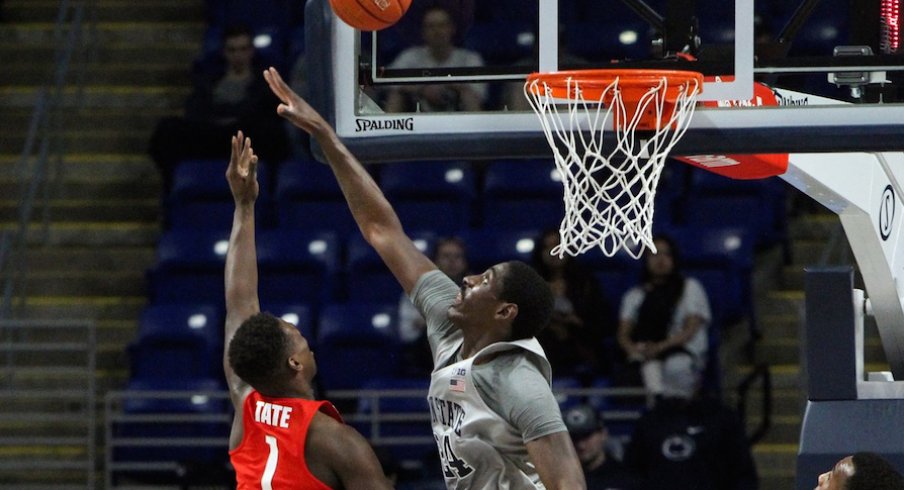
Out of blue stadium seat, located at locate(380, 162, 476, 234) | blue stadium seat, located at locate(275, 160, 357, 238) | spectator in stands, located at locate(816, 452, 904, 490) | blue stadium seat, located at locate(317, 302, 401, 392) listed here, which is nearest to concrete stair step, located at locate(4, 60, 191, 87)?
blue stadium seat, located at locate(275, 160, 357, 238)

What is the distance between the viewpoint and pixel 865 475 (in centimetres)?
359

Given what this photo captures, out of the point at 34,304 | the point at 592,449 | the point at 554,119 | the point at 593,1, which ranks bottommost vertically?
the point at 592,449

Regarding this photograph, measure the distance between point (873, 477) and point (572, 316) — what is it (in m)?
4.15

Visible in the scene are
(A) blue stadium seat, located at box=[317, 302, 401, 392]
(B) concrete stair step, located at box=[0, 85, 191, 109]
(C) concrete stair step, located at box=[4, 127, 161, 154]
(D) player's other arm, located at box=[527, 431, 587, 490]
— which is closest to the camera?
(D) player's other arm, located at box=[527, 431, 587, 490]

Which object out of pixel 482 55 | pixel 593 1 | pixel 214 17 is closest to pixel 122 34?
pixel 214 17

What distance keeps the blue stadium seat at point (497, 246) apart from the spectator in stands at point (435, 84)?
3.49 metres

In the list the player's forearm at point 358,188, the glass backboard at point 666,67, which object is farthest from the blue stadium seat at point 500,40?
the player's forearm at point 358,188

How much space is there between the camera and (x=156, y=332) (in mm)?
8328

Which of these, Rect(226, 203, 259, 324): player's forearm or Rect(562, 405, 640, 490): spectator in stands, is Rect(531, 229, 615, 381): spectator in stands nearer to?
Rect(562, 405, 640, 490): spectator in stands

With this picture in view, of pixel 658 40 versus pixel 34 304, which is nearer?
pixel 658 40

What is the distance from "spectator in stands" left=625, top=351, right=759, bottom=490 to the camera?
7188 millimetres

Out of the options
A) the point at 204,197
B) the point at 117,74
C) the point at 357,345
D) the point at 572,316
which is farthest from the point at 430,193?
the point at 117,74

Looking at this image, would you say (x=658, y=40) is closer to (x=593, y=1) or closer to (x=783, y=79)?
(x=783, y=79)

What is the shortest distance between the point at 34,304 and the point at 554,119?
5747 millimetres
